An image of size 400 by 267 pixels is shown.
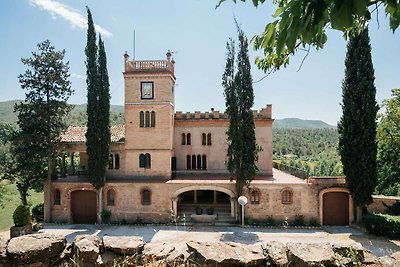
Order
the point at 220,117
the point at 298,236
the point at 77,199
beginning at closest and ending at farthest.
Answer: the point at 298,236 → the point at 77,199 → the point at 220,117

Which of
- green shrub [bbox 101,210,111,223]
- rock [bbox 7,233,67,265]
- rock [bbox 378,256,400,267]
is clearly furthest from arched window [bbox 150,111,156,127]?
rock [bbox 378,256,400,267]

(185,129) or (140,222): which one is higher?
(185,129)

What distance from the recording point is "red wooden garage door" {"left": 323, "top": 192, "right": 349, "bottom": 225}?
21812mm

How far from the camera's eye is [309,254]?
21.0 ft

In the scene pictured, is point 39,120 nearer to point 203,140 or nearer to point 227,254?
point 203,140

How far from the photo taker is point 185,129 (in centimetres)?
2861

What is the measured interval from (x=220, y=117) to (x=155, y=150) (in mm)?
6862

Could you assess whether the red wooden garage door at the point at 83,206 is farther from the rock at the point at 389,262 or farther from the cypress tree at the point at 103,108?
the rock at the point at 389,262

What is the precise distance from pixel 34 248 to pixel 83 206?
18345 millimetres

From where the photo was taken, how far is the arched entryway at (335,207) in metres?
21.8

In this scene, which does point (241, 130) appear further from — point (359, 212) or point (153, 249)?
point (153, 249)

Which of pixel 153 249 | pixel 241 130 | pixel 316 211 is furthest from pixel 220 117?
pixel 153 249

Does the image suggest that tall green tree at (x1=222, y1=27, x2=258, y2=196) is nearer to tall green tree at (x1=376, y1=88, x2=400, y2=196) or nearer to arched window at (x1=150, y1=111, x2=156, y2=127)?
arched window at (x1=150, y1=111, x2=156, y2=127)

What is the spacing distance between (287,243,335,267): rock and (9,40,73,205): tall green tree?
69.7 feet
